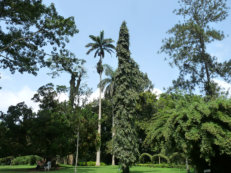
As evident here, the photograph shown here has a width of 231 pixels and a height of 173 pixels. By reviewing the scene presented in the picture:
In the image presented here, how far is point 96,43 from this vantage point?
39.2 meters


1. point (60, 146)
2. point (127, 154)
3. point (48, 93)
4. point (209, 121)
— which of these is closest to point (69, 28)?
point (209, 121)

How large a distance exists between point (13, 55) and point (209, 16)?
1757cm

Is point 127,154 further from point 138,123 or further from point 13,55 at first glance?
point 138,123

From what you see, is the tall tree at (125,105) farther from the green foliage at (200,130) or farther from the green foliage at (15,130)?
the green foliage at (15,130)

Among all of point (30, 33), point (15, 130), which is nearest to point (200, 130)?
point (30, 33)

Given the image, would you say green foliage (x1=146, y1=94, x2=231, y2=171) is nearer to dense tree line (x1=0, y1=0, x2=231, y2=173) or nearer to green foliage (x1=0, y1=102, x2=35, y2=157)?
dense tree line (x1=0, y1=0, x2=231, y2=173)

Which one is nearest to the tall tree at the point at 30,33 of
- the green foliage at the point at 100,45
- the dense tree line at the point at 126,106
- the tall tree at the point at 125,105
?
the dense tree line at the point at 126,106

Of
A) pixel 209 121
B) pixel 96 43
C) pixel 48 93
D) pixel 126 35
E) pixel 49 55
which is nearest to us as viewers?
pixel 209 121

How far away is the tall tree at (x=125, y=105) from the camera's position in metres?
19.1

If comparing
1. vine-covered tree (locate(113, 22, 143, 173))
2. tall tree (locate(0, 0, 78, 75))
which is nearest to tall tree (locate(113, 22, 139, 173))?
vine-covered tree (locate(113, 22, 143, 173))

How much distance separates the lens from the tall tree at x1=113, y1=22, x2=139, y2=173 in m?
19.1

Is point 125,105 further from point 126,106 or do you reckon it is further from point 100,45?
point 100,45

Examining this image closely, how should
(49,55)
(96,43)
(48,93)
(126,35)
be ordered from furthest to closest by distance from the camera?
(96,43), (48,93), (126,35), (49,55)

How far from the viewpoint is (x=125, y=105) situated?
68.0 ft
